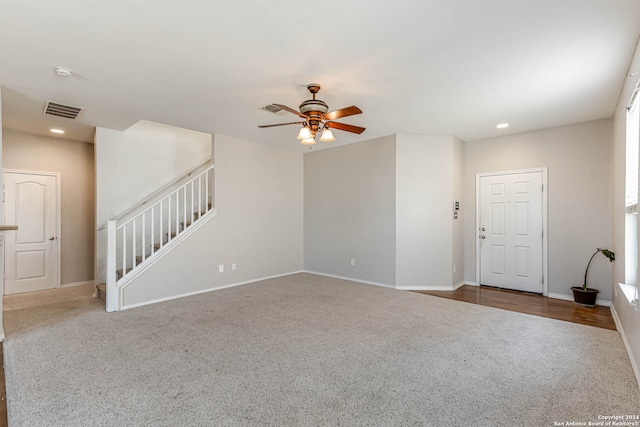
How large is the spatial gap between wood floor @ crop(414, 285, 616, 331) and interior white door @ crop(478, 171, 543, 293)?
26 cm

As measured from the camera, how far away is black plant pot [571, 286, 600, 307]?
429 cm

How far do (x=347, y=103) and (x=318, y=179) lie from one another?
2.87 metres

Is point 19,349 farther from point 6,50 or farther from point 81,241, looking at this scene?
point 81,241

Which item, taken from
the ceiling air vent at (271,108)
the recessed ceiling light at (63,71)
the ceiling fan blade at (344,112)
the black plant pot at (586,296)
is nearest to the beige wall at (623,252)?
the black plant pot at (586,296)

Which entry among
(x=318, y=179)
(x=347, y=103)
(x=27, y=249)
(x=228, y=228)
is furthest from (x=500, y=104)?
(x=27, y=249)

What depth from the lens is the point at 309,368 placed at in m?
2.55

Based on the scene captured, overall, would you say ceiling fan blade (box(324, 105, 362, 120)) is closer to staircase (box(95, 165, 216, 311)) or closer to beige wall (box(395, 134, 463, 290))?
beige wall (box(395, 134, 463, 290))

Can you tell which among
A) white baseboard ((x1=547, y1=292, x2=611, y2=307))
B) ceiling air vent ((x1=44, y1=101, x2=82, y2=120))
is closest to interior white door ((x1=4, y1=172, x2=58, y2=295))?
ceiling air vent ((x1=44, y1=101, x2=82, y2=120))

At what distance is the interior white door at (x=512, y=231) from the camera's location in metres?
5.01

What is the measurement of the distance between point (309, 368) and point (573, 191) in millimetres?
4723

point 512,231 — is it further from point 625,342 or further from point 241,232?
point 241,232

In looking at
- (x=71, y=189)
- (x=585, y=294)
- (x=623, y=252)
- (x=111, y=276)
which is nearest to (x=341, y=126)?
(x=623, y=252)

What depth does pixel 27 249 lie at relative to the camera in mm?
5172

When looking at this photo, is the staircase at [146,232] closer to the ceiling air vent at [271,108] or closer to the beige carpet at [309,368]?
the beige carpet at [309,368]
